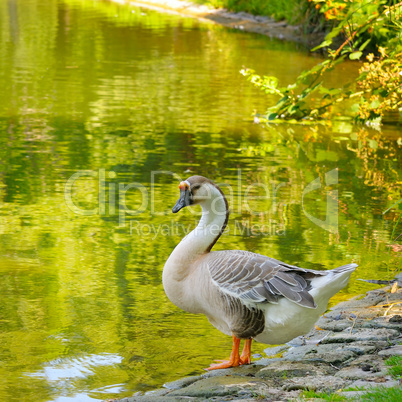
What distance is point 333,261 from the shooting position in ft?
24.0

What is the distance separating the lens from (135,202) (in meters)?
8.96

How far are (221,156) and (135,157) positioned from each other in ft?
4.58

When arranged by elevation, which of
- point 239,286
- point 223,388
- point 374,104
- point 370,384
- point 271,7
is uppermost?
point 271,7

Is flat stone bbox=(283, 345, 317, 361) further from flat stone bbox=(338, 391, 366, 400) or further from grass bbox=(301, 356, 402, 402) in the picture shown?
flat stone bbox=(338, 391, 366, 400)

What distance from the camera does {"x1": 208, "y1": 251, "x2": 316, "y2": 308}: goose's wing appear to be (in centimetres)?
454

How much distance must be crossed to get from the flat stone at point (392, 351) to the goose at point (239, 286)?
0.49m

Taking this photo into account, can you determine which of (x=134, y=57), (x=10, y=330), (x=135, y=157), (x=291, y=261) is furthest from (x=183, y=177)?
(x=134, y=57)

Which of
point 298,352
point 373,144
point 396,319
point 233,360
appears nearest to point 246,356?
point 233,360

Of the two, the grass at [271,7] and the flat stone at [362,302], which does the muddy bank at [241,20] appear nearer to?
the grass at [271,7]

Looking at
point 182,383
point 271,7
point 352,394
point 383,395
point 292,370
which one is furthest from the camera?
point 271,7

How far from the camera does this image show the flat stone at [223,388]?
425cm

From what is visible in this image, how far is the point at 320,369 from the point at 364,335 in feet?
2.32

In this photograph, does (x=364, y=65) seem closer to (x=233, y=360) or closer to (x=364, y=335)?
(x=364, y=335)

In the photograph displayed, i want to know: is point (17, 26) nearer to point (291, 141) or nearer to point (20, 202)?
point (291, 141)
